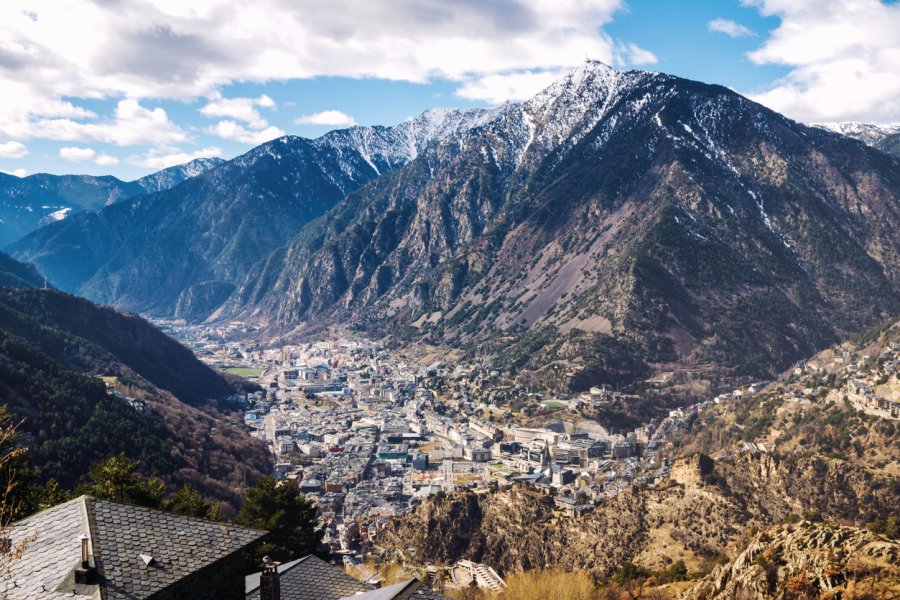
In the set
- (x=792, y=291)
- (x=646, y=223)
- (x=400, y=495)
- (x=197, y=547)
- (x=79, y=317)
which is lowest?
(x=400, y=495)

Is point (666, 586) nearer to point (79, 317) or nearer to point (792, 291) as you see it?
point (79, 317)

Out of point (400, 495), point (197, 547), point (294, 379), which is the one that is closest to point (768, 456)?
point (400, 495)

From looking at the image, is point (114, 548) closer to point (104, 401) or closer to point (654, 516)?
point (654, 516)

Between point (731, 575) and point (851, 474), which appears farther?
point (851, 474)

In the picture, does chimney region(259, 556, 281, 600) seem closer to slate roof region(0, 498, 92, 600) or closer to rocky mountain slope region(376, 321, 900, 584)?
slate roof region(0, 498, 92, 600)

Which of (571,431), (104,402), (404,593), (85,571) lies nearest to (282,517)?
(404,593)

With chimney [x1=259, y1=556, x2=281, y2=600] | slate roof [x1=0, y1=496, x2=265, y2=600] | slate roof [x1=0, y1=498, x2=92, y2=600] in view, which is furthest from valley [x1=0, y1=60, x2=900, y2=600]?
slate roof [x1=0, y1=498, x2=92, y2=600]
